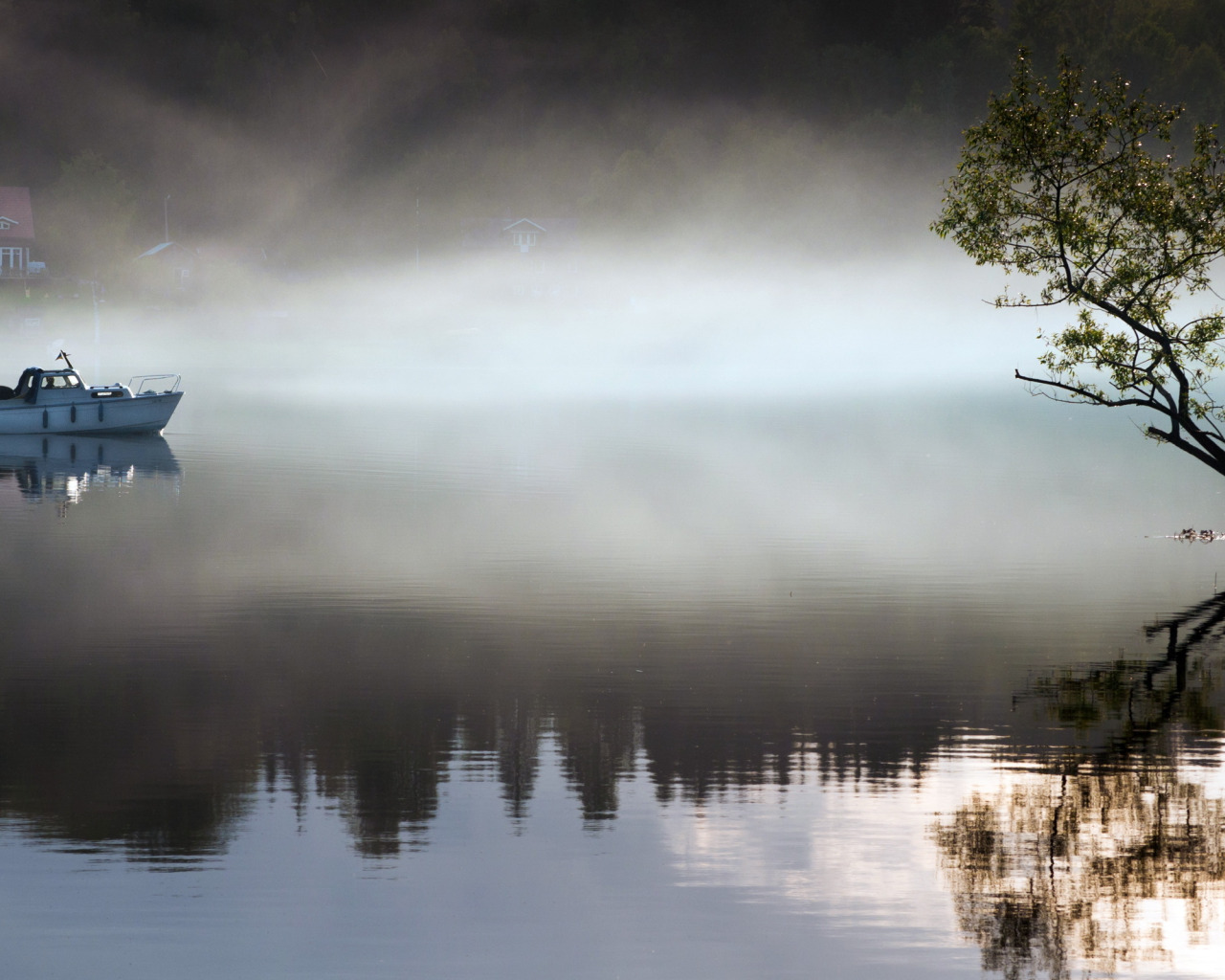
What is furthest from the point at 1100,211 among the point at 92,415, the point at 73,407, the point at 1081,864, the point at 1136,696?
the point at 92,415

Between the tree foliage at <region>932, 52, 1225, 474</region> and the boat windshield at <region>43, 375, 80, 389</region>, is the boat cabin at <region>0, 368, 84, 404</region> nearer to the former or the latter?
the boat windshield at <region>43, 375, 80, 389</region>

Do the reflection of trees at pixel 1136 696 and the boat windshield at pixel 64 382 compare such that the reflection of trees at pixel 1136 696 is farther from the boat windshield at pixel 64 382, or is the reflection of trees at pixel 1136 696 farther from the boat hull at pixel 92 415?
the boat windshield at pixel 64 382

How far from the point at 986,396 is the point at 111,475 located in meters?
102

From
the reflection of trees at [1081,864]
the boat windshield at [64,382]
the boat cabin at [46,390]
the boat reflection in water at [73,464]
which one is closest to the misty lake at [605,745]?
the reflection of trees at [1081,864]

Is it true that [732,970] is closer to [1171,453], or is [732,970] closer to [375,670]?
[375,670]

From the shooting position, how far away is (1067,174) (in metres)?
37.9

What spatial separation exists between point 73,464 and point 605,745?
50213 mm

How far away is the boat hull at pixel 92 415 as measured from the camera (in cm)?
7606

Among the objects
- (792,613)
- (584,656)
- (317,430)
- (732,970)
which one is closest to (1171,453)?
(317,430)

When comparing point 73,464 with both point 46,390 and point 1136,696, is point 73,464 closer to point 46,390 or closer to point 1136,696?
point 46,390

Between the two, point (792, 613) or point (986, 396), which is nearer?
point (792, 613)

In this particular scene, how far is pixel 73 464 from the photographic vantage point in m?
66.8

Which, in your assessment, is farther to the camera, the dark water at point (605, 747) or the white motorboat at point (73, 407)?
the white motorboat at point (73, 407)

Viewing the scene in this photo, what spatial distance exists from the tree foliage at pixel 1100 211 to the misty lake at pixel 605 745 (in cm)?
560
